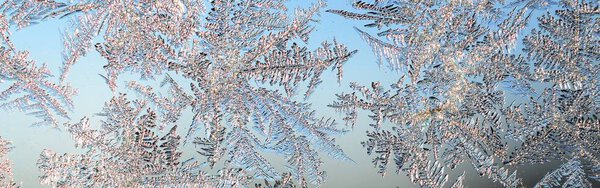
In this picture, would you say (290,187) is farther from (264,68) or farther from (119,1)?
(119,1)

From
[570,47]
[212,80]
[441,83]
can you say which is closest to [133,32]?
[212,80]

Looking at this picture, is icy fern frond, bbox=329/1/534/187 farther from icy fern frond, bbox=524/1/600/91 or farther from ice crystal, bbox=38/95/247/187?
ice crystal, bbox=38/95/247/187

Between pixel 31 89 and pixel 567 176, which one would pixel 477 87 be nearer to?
pixel 567 176

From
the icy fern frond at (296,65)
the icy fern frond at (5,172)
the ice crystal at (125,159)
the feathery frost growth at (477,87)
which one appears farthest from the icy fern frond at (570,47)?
Answer: the icy fern frond at (5,172)

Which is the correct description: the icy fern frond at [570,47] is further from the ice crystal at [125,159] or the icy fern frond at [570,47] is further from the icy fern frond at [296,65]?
the ice crystal at [125,159]

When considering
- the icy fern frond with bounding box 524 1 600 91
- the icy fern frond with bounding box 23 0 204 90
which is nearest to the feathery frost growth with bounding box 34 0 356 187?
the icy fern frond with bounding box 23 0 204 90

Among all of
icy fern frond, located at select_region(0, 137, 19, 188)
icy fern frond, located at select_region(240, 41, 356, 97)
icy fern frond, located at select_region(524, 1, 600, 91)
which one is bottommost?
icy fern frond, located at select_region(524, 1, 600, 91)
